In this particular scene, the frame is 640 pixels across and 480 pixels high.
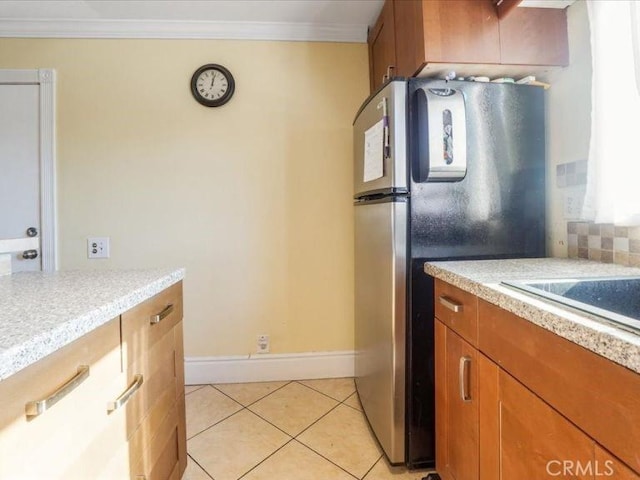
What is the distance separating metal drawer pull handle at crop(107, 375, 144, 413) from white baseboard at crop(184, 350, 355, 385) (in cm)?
123

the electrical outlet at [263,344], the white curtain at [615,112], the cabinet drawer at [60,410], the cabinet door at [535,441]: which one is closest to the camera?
the cabinet drawer at [60,410]

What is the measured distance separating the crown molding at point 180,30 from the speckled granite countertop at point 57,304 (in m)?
1.66

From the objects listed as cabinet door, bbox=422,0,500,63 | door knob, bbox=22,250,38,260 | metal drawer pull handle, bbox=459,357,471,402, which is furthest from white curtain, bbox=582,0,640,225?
door knob, bbox=22,250,38,260

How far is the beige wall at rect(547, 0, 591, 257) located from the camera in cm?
126

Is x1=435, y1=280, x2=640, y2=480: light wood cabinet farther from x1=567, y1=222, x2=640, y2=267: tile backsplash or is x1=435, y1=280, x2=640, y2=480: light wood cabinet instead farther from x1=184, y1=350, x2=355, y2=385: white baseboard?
x1=184, y1=350, x2=355, y2=385: white baseboard

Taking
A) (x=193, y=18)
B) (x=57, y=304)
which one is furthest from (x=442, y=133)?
(x=193, y=18)

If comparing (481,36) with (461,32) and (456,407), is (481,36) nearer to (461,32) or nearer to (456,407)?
(461,32)

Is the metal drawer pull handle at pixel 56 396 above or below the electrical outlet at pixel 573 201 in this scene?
below

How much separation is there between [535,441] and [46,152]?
2699 mm

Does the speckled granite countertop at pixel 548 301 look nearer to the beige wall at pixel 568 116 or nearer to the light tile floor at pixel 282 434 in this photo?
the beige wall at pixel 568 116

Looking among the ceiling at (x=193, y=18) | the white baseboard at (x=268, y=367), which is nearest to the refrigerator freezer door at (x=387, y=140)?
the ceiling at (x=193, y=18)

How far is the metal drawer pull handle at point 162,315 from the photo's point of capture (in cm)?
95

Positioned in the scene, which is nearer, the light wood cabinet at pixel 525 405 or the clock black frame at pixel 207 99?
the light wood cabinet at pixel 525 405

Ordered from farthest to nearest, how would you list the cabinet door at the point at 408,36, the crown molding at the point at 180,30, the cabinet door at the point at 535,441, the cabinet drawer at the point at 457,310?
the crown molding at the point at 180,30 → the cabinet door at the point at 408,36 → the cabinet drawer at the point at 457,310 → the cabinet door at the point at 535,441
